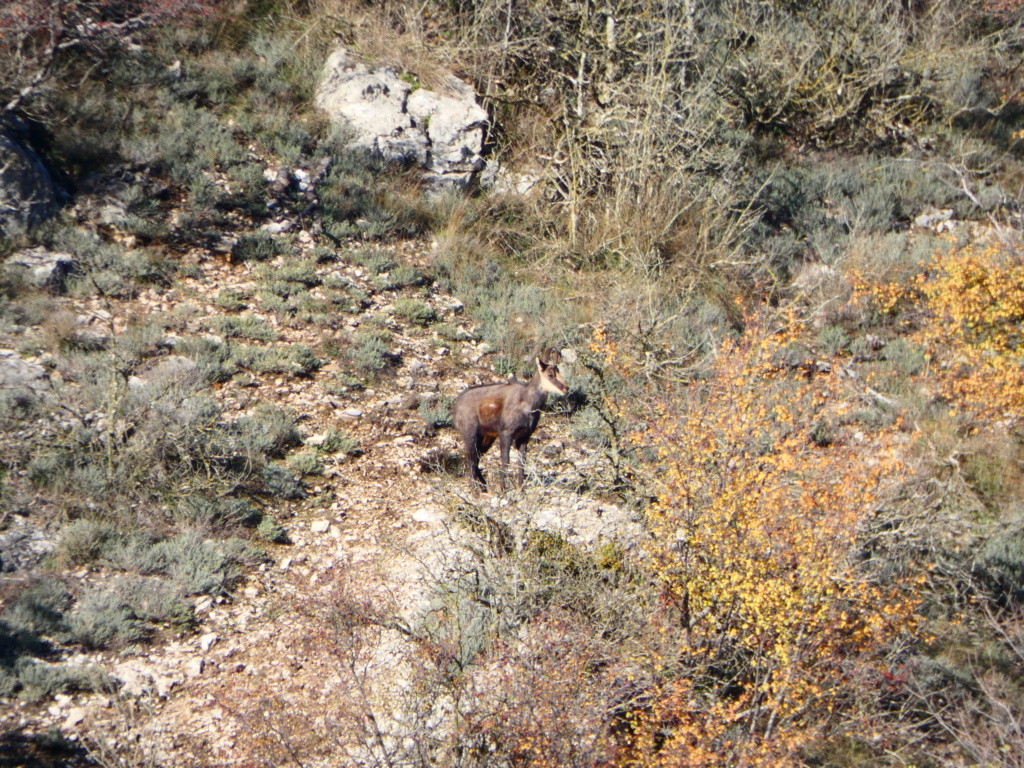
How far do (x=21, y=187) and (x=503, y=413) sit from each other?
709 centimetres

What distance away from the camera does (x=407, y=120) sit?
14.0 metres

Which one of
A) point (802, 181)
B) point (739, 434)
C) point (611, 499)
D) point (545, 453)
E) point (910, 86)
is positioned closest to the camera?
point (739, 434)

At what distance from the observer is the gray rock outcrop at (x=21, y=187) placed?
10.4 meters

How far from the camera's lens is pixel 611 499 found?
872cm

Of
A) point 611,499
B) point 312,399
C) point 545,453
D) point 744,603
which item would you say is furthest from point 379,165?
point 744,603

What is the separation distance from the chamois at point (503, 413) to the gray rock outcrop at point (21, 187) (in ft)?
20.7

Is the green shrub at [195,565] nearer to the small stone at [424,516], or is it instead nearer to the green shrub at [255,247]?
the small stone at [424,516]

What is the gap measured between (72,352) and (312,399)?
2.61 m

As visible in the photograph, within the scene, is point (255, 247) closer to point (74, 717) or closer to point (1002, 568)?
point (74, 717)

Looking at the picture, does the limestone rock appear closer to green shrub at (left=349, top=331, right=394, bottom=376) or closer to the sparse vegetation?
the sparse vegetation

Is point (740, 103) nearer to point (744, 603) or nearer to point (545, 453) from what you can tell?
point (545, 453)

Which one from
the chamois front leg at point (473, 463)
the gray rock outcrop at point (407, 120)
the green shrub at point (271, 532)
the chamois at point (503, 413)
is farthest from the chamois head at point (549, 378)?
the gray rock outcrop at point (407, 120)

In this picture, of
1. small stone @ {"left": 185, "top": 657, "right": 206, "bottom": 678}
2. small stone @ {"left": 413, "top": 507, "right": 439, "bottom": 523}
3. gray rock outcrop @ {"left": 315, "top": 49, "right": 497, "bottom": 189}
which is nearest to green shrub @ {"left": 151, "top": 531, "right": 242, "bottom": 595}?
small stone @ {"left": 185, "top": 657, "right": 206, "bottom": 678}

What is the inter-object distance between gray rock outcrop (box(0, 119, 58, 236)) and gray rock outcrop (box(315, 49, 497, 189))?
4.66 metres
